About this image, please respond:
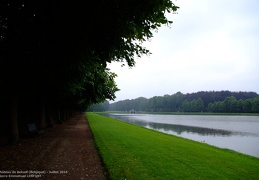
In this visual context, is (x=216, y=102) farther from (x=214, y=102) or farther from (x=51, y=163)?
(x=51, y=163)

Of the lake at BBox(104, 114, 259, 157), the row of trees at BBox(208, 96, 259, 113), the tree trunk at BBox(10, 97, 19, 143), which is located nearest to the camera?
the tree trunk at BBox(10, 97, 19, 143)

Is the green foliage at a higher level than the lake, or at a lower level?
higher

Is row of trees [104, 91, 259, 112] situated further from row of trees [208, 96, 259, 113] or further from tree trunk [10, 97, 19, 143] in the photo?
tree trunk [10, 97, 19, 143]

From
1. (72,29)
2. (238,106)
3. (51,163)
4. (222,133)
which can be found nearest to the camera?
(72,29)

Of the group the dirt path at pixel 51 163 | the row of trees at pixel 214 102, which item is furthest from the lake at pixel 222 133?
the row of trees at pixel 214 102

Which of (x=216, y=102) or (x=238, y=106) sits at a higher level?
(x=216, y=102)

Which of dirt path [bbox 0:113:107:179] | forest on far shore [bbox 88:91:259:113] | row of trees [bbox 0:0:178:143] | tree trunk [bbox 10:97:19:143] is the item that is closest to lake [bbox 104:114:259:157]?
dirt path [bbox 0:113:107:179]

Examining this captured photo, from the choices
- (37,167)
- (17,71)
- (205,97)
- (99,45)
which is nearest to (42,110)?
(17,71)

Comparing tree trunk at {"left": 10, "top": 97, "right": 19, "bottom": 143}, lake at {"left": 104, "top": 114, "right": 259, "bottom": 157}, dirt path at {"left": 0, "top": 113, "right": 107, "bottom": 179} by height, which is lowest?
lake at {"left": 104, "top": 114, "right": 259, "bottom": 157}

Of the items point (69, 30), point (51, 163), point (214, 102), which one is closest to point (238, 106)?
point (214, 102)

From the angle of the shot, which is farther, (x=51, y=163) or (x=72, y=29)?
(x=51, y=163)

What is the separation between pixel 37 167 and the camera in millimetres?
8125

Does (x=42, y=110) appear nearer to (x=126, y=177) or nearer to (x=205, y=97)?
(x=126, y=177)

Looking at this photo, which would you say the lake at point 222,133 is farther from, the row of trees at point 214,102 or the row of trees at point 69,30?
the row of trees at point 214,102
